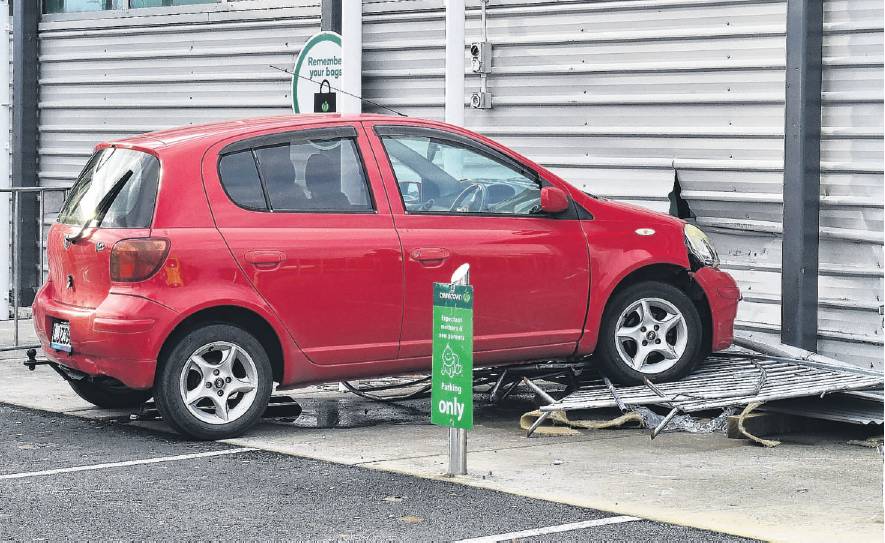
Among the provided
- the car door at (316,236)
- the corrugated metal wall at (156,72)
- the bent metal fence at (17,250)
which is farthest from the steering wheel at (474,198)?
the corrugated metal wall at (156,72)

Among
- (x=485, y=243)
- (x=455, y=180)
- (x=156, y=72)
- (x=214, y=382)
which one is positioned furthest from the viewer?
(x=156, y=72)

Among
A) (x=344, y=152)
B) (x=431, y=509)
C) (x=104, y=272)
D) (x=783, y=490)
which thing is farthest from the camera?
(x=344, y=152)

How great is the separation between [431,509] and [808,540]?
1598mm

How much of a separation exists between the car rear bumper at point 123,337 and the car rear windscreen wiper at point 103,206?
1.46 ft

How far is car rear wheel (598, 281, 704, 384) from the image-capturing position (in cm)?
946

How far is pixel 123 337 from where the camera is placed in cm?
832

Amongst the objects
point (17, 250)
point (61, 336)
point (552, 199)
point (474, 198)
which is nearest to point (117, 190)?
point (61, 336)

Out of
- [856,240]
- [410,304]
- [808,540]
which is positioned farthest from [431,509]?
[856,240]

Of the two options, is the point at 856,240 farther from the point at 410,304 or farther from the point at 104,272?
the point at 104,272

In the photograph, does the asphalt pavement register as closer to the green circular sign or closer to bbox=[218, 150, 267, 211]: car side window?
bbox=[218, 150, 267, 211]: car side window

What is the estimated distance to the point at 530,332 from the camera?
30.5ft

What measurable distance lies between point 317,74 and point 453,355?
4.89 meters

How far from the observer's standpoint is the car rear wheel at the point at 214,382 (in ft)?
27.7

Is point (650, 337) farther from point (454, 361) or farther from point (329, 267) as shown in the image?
point (454, 361)
